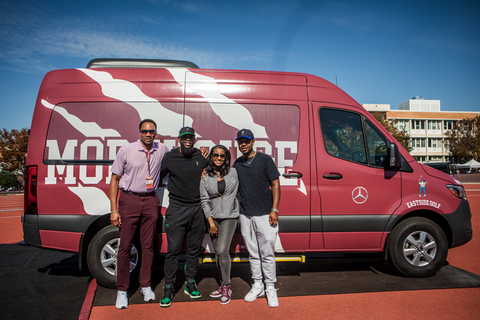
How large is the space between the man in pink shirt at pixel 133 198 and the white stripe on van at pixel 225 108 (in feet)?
2.84

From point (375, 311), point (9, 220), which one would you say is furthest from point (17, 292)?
point (9, 220)

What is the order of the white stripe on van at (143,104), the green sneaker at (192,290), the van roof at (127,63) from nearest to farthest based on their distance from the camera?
1. the green sneaker at (192,290)
2. the white stripe on van at (143,104)
3. the van roof at (127,63)

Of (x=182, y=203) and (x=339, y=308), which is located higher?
(x=182, y=203)

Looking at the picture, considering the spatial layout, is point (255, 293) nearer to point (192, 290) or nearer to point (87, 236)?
point (192, 290)

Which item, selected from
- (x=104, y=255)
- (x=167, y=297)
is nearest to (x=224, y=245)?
(x=167, y=297)

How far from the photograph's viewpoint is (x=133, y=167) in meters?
3.43

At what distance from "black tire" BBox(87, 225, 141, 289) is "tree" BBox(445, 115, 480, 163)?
49.8 meters

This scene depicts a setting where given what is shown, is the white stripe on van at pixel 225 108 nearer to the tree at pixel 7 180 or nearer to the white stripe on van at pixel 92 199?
the white stripe on van at pixel 92 199

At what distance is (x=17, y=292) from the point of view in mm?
3822

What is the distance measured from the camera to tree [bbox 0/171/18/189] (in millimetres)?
30647

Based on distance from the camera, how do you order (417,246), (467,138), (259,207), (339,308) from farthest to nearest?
(467,138), (417,246), (259,207), (339,308)

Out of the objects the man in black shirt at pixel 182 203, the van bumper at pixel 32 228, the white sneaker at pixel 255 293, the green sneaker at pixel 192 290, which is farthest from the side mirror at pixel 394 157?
the van bumper at pixel 32 228

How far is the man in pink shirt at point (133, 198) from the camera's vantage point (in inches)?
135

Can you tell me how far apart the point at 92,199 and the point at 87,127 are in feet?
3.11
